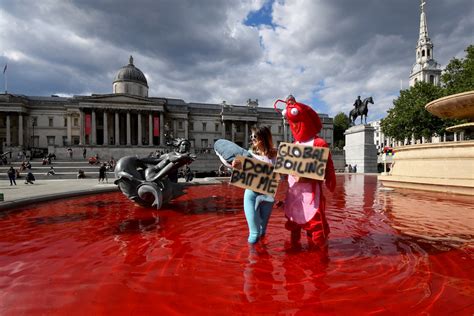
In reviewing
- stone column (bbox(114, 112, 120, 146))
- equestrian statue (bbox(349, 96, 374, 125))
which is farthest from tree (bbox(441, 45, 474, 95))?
stone column (bbox(114, 112, 120, 146))

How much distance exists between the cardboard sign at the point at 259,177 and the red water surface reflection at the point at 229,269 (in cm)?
92

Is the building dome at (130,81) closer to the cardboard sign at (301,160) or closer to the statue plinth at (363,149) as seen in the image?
the statue plinth at (363,149)

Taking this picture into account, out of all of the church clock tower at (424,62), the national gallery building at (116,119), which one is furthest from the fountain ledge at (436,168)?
the church clock tower at (424,62)

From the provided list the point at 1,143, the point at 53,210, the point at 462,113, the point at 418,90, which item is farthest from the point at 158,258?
the point at 1,143

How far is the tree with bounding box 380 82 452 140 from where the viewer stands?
3434 centimetres

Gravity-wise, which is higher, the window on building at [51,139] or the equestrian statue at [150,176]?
the window on building at [51,139]

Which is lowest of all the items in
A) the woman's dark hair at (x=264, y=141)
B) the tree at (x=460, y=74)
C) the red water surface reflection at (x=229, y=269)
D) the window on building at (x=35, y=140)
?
the red water surface reflection at (x=229, y=269)

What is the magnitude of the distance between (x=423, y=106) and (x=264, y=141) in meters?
38.9

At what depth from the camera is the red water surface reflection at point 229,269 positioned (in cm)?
233

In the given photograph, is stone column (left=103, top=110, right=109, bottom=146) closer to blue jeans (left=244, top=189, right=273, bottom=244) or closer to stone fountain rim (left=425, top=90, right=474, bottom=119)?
stone fountain rim (left=425, top=90, right=474, bottom=119)

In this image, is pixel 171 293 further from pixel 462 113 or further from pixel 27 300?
pixel 462 113

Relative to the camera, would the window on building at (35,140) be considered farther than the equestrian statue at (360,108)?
Yes

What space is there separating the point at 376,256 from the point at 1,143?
69.7 m

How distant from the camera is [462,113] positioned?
412 inches
